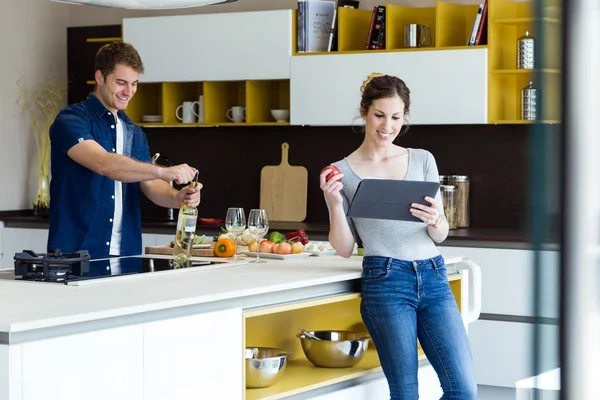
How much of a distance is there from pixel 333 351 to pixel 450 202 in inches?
86.1

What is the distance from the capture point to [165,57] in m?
5.68

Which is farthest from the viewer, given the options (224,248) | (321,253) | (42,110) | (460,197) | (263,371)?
(42,110)

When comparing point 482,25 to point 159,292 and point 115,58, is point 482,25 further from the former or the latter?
point 159,292

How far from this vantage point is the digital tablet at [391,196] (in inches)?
107

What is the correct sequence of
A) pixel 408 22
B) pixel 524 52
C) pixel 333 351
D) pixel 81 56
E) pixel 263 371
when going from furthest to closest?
pixel 81 56, pixel 408 22, pixel 524 52, pixel 333 351, pixel 263 371

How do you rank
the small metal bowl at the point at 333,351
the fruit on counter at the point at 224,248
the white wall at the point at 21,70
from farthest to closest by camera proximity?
1. the white wall at the point at 21,70
2. the fruit on counter at the point at 224,248
3. the small metal bowl at the point at 333,351

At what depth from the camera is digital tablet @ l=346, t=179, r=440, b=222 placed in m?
2.73

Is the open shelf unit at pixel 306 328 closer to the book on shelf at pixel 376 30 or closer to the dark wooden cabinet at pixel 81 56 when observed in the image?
the book on shelf at pixel 376 30

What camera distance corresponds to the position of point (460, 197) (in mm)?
5188

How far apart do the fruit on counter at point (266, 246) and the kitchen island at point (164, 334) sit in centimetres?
16

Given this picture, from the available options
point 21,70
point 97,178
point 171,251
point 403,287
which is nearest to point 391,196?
point 403,287

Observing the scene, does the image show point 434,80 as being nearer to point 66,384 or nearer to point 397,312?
point 397,312

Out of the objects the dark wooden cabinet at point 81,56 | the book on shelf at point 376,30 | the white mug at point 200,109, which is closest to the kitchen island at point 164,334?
the book on shelf at point 376,30

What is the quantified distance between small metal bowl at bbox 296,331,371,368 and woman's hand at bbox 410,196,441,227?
0.60 metres
